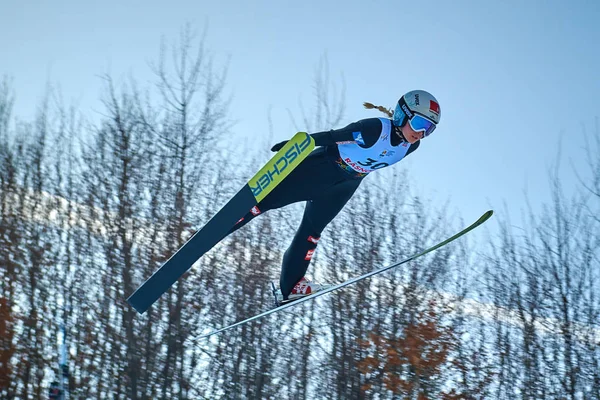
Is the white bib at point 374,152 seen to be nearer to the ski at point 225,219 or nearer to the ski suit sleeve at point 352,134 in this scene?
the ski suit sleeve at point 352,134

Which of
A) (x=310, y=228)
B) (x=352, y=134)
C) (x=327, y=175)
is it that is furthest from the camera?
(x=310, y=228)

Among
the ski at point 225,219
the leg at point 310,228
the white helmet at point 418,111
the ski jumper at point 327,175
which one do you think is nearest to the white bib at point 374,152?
the ski jumper at point 327,175

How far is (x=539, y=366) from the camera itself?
50.5 feet

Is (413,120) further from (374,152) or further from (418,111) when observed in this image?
(374,152)

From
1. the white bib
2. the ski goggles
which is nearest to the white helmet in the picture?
the ski goggles

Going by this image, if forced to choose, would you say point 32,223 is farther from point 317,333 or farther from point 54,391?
point 317,333

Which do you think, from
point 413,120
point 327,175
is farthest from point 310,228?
point 413,120

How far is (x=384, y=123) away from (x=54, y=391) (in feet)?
39.7

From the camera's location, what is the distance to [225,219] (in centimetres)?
452

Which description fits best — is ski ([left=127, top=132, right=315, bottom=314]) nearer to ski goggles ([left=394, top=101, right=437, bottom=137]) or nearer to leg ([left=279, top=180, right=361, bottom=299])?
leg ([left=279, top=180, right=361, bottom=299])

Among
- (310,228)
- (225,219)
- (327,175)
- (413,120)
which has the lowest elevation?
(225,219)

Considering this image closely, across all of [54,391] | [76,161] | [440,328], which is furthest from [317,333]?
[76,161]

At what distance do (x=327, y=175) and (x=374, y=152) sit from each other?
39cm

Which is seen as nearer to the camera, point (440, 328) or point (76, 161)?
point (440, 328)
